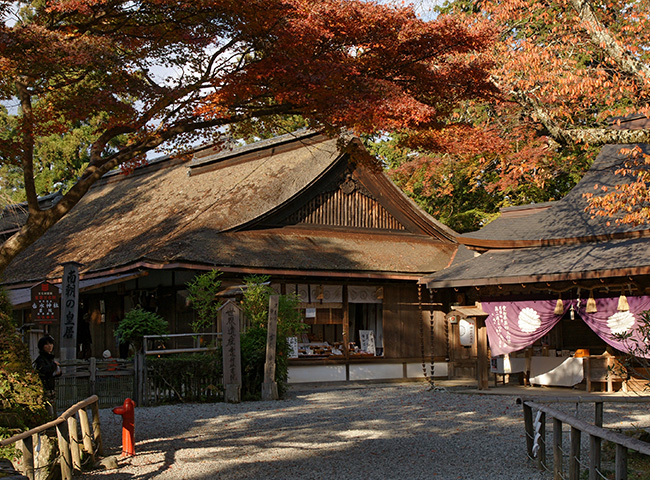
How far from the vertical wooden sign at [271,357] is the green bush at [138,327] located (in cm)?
236

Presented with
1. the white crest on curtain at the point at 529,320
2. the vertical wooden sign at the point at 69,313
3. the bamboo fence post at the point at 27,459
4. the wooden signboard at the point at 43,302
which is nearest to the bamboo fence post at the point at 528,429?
the bamboo fence post at the point at 27,459

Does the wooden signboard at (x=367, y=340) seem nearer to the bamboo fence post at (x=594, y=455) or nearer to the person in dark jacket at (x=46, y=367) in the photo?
the person in dark jacket at (x=46, y=367)

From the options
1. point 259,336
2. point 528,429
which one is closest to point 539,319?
point 259,336

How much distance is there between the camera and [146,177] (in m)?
28.9

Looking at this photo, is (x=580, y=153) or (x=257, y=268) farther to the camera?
(x=580, y=153)

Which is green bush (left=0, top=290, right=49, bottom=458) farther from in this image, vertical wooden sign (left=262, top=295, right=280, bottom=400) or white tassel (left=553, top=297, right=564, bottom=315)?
white tassel (left=553, top=297, right=564, bottom=315)

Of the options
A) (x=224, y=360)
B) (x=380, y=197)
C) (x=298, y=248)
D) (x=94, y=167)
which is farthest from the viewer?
(x=380, y=197)

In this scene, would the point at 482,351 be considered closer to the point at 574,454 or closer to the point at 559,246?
the point at 559,246

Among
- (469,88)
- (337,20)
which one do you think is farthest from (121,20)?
(469,88)

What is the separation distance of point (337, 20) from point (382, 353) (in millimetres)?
11989

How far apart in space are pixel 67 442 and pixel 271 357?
8043mm

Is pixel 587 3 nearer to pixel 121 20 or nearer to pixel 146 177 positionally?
pixel 121 20

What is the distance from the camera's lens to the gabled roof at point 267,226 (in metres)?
18.5

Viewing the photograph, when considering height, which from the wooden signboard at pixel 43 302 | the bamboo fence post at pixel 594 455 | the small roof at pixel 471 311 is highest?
the wooden signboard at pixel 43 302
